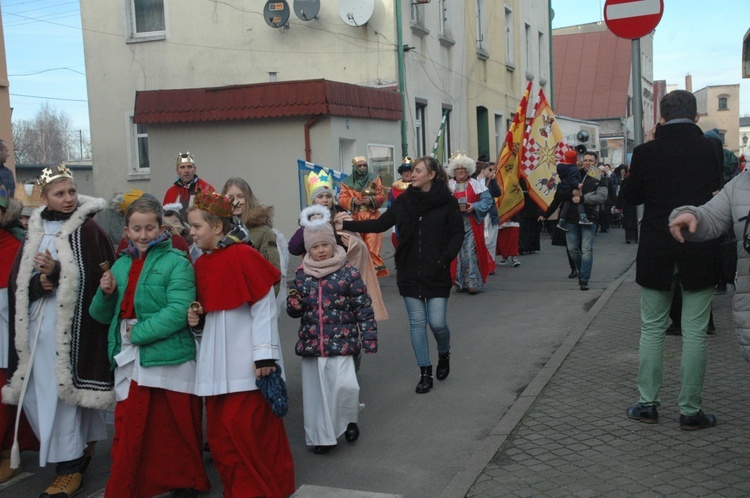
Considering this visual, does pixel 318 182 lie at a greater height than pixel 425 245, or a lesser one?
greater

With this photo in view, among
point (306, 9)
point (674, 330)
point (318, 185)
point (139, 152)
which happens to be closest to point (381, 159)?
point (306, 9)

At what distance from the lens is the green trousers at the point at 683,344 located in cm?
524

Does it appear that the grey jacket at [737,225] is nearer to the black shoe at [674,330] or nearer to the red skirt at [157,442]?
the red skirt at [157,442]

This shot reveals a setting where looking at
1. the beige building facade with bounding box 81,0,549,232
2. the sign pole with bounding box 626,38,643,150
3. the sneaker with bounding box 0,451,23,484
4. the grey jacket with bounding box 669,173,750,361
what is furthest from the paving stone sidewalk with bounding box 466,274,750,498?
the beige building facade with bounding box 81,0,549,232

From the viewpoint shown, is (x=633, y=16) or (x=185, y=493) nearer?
(x=185, y=493)

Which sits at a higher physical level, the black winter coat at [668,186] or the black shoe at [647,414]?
the black winter coat at [668,186]

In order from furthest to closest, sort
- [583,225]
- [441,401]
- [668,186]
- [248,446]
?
[583,225] < [441,401] < [668,186] < [248,446]

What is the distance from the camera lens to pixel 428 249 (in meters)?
6.63

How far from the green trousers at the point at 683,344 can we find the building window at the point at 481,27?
21986 millimetres

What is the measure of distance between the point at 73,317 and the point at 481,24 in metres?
23.5

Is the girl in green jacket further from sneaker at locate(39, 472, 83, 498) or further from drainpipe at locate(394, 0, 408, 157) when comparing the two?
drainpipe at locate(394, 0, 408, 157)

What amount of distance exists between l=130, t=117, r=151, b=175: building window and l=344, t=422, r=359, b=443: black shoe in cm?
1815

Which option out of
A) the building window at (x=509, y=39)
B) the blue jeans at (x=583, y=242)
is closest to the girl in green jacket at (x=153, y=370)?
the blue jeans at (x=583, y=242)

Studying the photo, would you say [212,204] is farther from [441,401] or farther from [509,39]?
[509,39]
